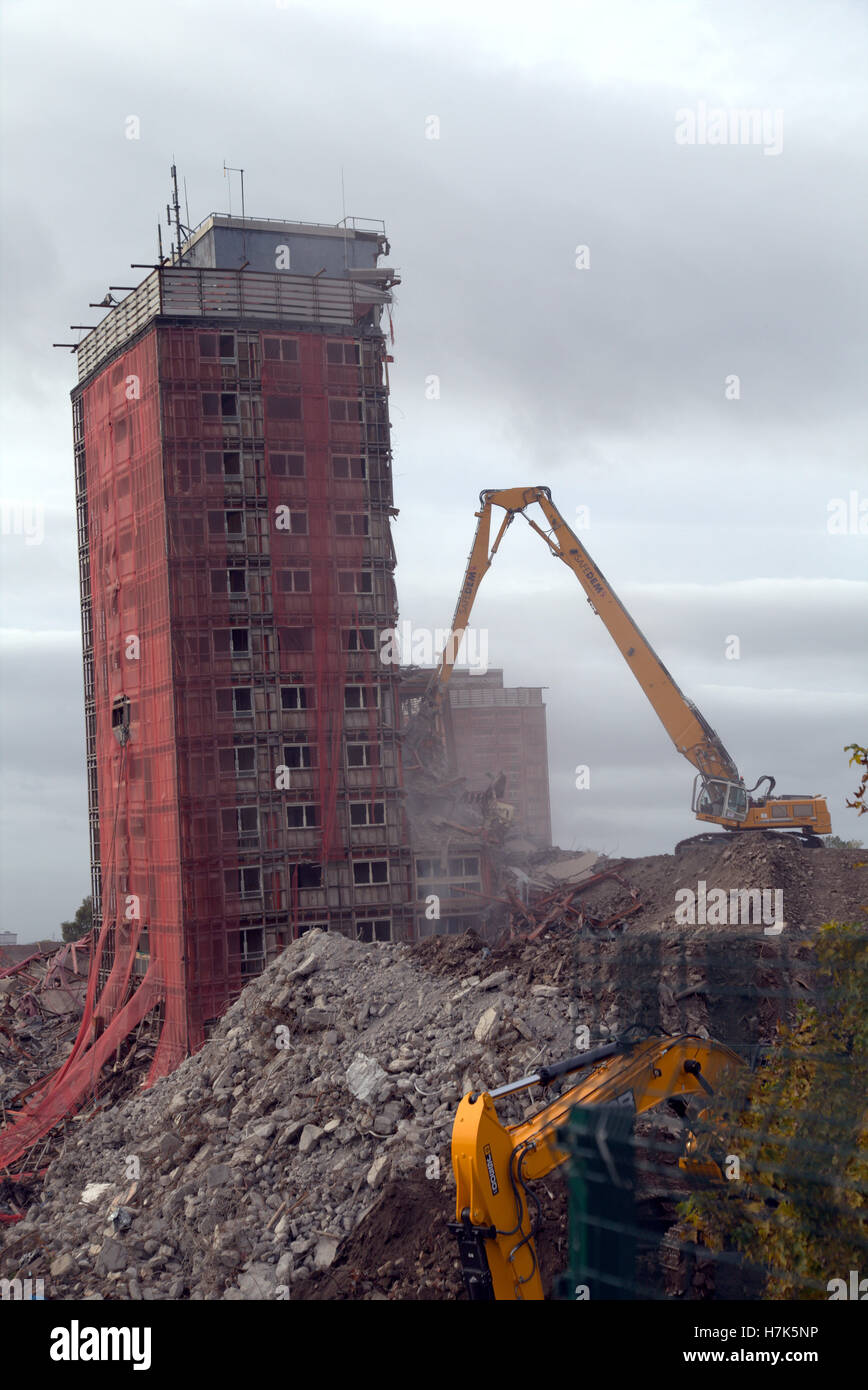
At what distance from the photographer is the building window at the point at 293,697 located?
4072 cm

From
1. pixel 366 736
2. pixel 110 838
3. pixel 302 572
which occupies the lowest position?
pixel 110 838

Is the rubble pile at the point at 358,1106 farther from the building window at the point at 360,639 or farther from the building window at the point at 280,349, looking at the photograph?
the building window at the point at 280,349

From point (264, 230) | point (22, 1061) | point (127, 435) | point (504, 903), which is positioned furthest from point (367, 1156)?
point (264, 230)

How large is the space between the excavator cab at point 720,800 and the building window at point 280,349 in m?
18.5

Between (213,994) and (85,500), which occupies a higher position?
(85,500)

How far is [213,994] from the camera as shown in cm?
3834

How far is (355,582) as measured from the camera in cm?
4172

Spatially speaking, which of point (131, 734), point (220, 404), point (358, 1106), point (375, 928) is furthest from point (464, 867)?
point (358, 1106)

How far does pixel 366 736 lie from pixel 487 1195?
99.5 ft

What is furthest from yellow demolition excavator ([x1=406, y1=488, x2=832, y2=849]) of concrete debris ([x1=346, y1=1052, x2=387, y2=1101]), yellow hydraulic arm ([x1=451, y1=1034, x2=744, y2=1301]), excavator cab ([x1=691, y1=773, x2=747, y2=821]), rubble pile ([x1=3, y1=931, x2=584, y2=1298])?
yellow hydraulic arm ([x1=451, y1=1034, x2=744, y2=1301])

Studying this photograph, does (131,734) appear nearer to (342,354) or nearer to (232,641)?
(232,641)

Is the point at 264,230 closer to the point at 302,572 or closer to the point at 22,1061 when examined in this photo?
the point at 302,572

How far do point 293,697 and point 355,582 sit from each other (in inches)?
168
